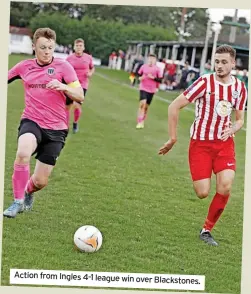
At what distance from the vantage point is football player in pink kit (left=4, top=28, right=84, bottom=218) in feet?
19.6

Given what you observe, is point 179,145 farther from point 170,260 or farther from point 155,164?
point 170,260

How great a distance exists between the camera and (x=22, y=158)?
605 centimetres

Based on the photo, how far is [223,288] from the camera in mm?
5031

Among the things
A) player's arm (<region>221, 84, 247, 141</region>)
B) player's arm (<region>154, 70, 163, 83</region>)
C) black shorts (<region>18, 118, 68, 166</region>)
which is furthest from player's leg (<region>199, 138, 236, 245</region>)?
player's arm (<region>154, 70, 163, 83</region>)

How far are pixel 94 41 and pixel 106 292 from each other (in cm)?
3134

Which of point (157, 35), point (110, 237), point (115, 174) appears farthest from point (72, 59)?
point (157, 35)

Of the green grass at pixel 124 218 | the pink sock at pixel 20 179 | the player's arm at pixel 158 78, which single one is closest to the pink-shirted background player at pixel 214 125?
the green grass at pixel 124 218

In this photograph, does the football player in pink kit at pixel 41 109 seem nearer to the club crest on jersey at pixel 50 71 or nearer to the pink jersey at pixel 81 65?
the club crest on jersey at pixel 50 71

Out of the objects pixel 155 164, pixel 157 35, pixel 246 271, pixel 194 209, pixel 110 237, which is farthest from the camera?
pixel 157 35

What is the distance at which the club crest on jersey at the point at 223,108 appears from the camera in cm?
597

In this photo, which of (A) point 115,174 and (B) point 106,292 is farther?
(A) point 115,174

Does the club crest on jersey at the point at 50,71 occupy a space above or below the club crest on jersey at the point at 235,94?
above

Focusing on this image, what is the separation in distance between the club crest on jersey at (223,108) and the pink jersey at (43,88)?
56.8 inches
